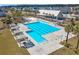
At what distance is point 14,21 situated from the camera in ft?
11.6

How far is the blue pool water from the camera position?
11.6 feet

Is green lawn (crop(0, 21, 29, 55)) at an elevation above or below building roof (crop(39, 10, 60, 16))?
below

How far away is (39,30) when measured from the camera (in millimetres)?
3539

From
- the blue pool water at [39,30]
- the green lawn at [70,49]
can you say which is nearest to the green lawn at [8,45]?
the blue pool water at [39,30]

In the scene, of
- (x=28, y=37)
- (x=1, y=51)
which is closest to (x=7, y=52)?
(x=1, y=51)

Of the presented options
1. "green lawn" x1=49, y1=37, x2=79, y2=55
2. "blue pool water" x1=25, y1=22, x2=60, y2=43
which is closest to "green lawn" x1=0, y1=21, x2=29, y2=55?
"blue pool water" x1=25, y1=22, x2=60, y2=43

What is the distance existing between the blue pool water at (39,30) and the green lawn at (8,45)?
0.87 feet

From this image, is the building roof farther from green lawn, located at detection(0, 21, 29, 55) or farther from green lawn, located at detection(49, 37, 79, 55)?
green lawn, located at detection(0, 21, 29, 55)

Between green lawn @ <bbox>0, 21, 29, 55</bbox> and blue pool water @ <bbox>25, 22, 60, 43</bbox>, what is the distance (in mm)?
266

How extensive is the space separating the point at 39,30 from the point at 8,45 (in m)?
0.53

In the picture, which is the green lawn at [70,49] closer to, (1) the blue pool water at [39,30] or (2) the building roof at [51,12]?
(1) the blue pool water at [39,30]

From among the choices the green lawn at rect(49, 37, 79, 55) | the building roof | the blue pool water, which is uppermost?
the building roof

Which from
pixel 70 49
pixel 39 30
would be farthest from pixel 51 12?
pixel 70 49

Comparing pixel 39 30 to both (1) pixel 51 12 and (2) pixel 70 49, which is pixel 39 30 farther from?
(2) pixel 70 49
